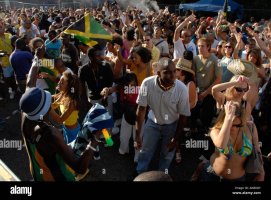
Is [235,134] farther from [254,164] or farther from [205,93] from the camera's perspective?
[205,93]

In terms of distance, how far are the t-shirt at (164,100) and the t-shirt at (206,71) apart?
134 centimetres

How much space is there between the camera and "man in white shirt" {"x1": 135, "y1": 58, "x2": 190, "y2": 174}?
352cm

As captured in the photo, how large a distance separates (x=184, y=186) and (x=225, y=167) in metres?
0.73

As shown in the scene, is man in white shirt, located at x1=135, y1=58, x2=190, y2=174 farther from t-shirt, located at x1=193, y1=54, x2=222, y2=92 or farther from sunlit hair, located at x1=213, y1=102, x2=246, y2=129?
t-shirt, located at x1=193, y1=54, x2=222, y2=92

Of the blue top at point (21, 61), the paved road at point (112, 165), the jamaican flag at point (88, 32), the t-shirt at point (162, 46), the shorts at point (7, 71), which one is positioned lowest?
the paved road at point (112, 165)

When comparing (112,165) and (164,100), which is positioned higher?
(164,100)

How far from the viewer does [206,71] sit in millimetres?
4828

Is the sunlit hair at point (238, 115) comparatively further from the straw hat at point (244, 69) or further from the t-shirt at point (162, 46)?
the t-shirt at point (162, 46)

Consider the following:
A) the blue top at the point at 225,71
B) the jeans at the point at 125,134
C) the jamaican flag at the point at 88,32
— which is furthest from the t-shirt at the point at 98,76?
the blue top at the point at 225,71

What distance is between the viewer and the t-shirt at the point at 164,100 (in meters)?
3.57

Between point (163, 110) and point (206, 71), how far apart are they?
149cm

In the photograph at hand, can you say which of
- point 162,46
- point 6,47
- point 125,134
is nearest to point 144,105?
point 125,134

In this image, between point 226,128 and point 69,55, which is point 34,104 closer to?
point 226,128

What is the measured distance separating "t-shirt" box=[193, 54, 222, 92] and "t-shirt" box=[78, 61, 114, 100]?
1.30 meters
